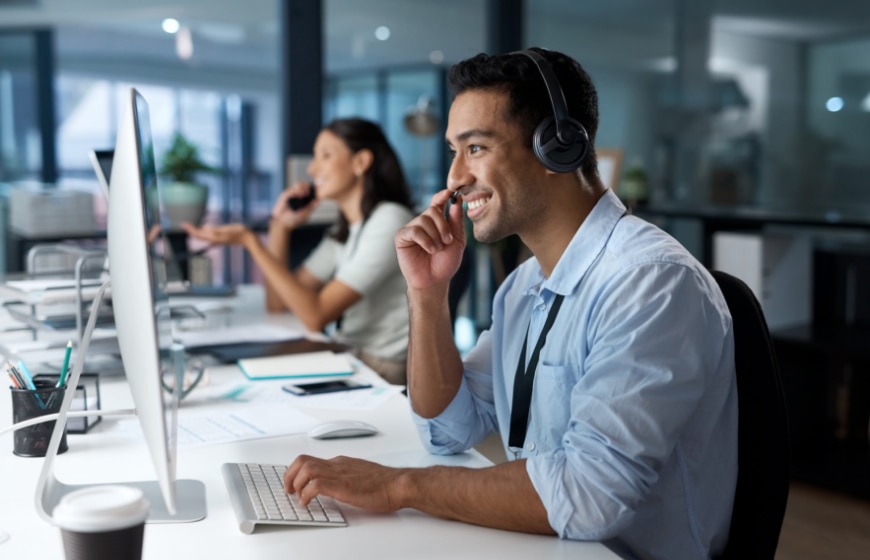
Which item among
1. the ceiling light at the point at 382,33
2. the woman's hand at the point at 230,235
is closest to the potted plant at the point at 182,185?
the woman's hand at the point at 230,235

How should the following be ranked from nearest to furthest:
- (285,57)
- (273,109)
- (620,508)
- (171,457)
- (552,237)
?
(171,457), (620,508), (552,237), (285,57), (273,109)

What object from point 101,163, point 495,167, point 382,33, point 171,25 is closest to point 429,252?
point 495,167

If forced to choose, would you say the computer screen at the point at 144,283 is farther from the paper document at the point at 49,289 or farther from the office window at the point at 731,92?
the office window at the point at 731,92

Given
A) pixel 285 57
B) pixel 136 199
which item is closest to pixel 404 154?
pixel 285 57

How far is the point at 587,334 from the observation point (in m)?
1.26

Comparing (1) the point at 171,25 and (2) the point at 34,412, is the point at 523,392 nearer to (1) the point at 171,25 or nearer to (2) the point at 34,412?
(2) the point at 34,412

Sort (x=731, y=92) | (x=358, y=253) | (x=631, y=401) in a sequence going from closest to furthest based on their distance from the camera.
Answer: (x=631, y=401)
(x=358, y=253)
(x=731, y=92)

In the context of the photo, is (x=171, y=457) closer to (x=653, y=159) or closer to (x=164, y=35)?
(x=653, y=159)

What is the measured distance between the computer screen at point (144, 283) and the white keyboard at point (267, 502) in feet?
0.77

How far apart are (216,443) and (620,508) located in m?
0.71

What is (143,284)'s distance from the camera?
34.1 inches

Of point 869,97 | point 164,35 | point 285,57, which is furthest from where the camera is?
point 164,35

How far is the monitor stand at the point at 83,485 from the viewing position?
1.12 meters

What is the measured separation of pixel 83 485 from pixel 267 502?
0.30 metres
